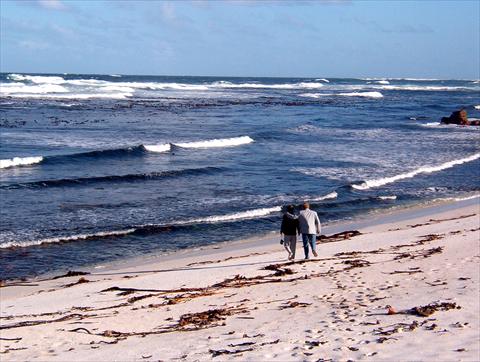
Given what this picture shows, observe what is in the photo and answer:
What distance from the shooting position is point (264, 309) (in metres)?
10.2

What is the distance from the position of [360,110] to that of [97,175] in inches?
1939

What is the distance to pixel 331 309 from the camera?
32.2ft

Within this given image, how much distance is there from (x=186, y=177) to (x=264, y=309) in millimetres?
16533

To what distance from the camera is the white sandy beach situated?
818cm

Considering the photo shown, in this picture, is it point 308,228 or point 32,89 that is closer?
point 308,228

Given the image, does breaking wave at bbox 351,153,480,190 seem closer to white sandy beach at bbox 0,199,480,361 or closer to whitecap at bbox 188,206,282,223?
whitecap at bbox 188,206,282,223

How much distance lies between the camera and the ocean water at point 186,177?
56.9 feet

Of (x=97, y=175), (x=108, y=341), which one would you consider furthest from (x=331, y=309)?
(x=97, y=175)

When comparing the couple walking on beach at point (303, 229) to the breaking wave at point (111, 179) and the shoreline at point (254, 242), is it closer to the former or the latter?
the shoreline at point (254, 242)

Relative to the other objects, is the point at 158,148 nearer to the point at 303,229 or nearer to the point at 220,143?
the point at 220,143

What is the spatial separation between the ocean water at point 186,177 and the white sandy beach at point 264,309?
268cm

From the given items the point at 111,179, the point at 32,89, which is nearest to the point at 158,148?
the point at 111,179

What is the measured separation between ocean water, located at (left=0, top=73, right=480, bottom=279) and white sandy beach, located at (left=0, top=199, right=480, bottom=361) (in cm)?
268

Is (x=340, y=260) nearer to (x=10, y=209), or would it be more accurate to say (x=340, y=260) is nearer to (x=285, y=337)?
(x=285, y=337)
